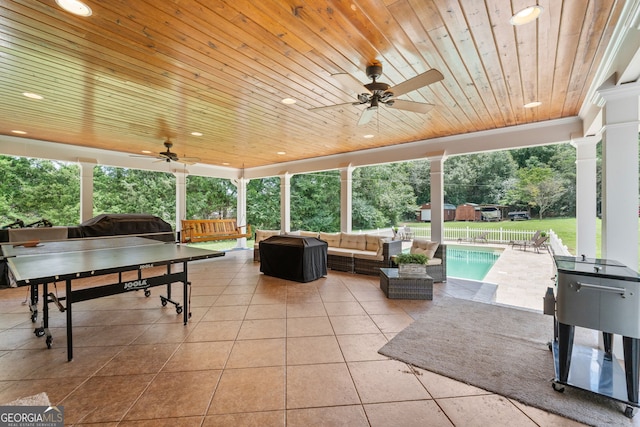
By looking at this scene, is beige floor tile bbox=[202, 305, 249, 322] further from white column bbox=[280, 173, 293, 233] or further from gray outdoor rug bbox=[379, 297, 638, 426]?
white column bbox=[280, 173, 293, 233]

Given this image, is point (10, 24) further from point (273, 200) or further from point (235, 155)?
point (273, 200)

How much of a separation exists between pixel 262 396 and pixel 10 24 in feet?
11.7

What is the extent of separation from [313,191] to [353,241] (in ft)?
30.0

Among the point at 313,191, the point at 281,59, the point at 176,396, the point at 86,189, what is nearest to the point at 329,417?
the point at 176,396

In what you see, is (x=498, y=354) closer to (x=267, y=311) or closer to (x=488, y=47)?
(x=267, y=311)

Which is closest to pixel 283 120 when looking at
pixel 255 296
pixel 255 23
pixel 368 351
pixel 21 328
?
Answer: pixel 255 23

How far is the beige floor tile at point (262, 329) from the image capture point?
9.58 feet

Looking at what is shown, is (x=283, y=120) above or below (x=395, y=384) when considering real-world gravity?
above

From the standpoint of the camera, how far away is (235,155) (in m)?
7.45

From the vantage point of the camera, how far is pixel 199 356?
252cm

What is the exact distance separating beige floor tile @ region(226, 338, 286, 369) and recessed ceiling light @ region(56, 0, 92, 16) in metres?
3.04

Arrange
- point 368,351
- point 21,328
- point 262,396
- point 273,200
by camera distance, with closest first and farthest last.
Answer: point 262,396 → point 368,351 → point 21,328 → point 273,200

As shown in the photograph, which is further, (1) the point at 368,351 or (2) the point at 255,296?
(2) the point at 255,296

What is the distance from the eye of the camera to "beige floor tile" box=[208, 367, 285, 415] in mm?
1857
